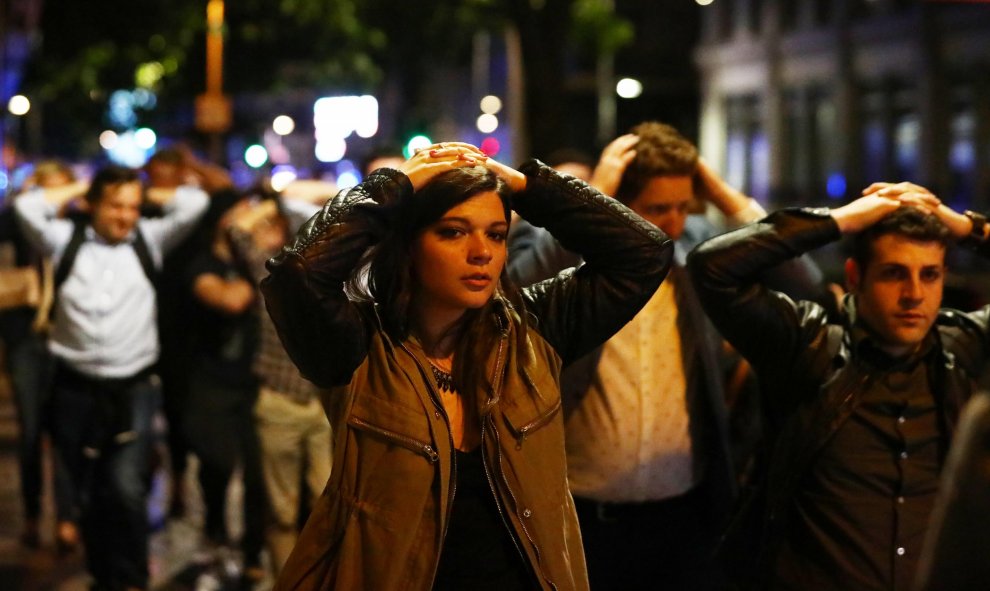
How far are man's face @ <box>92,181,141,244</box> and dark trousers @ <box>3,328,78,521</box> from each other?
161 centimetres

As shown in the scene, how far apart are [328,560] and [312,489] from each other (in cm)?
404

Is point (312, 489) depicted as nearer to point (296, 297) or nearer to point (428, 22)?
point (296, 297)

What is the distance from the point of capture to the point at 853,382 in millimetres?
4090

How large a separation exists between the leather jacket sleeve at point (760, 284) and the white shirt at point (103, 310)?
3985 millimetres

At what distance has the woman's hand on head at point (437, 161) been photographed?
3486 millimetres

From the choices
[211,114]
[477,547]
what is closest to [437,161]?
[477,547]

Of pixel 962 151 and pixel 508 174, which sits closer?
pixel 508 174

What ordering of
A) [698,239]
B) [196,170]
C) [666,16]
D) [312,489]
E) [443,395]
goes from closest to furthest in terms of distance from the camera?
1. [443,395]
2. [698,239]
3. [312,489]
4. [196,170]
5. [666,16]

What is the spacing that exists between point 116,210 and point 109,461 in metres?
1.27

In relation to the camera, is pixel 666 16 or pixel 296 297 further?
pixel 666 16

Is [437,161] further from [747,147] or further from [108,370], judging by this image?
[747,147]

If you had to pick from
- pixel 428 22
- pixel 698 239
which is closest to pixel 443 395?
pixel 698 239

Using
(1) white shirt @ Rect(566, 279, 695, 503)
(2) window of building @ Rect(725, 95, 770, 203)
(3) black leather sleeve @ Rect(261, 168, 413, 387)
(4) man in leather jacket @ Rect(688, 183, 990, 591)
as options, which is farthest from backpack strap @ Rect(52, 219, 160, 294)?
(2) window of building @ Rect(725, 95, 770, 203)

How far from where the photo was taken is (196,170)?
33.0 feet
